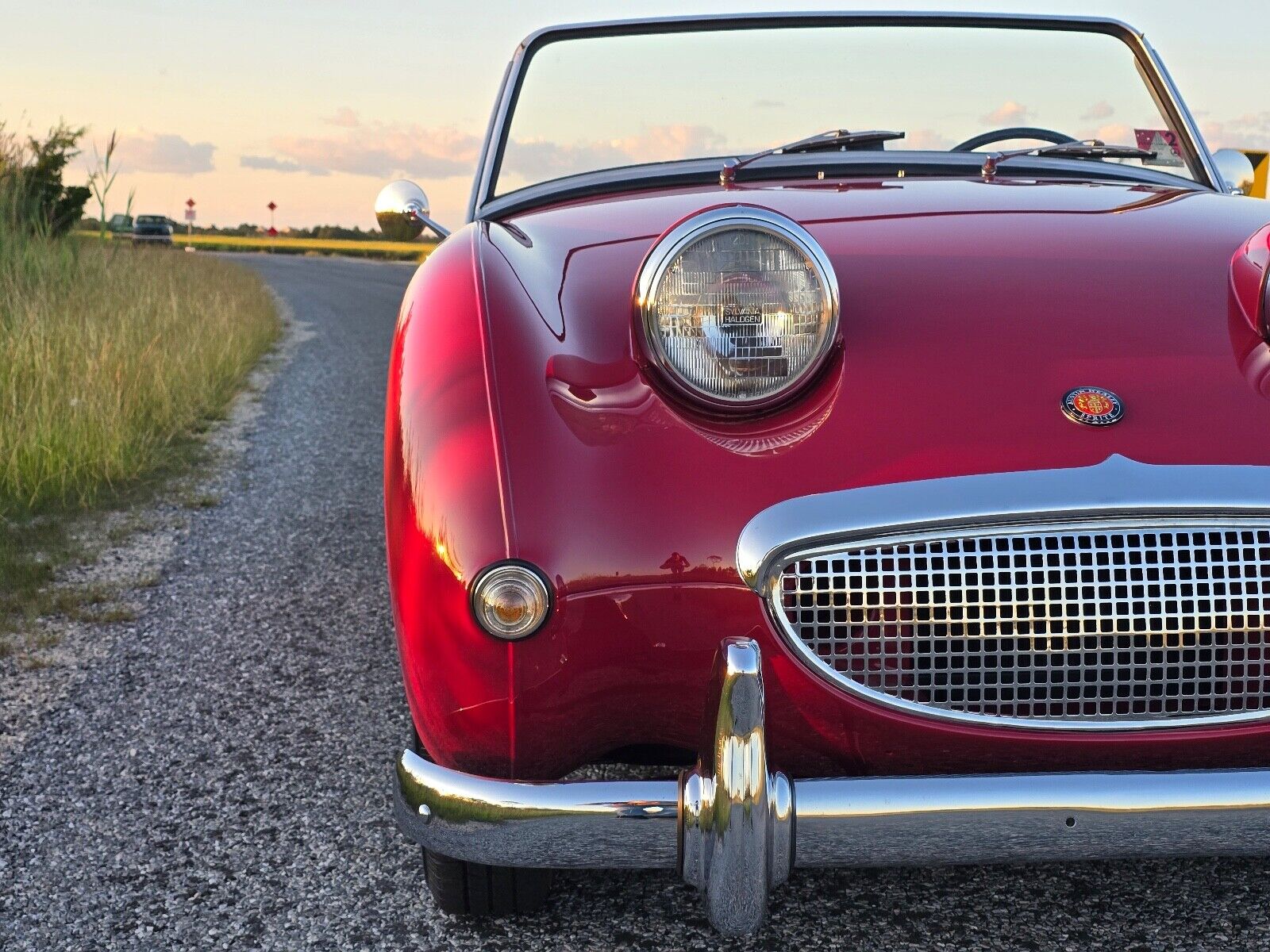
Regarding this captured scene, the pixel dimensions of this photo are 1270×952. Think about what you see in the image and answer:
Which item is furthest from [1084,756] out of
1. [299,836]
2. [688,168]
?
[688,168]

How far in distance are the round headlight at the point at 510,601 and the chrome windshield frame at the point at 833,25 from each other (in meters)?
1.79

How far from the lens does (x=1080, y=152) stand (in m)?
2.84

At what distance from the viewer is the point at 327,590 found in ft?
11.9

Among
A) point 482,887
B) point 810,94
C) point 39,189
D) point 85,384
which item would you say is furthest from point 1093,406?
point 39,189

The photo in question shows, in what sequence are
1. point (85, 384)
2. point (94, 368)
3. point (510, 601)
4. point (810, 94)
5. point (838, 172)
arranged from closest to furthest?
point (510, 601) < point (838, 172) < point (810, 94) < point (85, 384) < point (94, 368)

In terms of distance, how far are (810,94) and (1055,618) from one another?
1.95m

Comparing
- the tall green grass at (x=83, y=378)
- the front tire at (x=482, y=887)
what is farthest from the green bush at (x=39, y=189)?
the front tire at (x=482, y=887)

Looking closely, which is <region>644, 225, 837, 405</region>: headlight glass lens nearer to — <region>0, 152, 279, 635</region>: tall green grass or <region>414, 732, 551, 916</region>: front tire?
<region>414, 732, 551, 916</region>: front tire

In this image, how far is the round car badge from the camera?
1607 millimetres

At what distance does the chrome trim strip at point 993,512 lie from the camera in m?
1.50

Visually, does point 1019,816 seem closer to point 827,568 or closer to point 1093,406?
point 827,568

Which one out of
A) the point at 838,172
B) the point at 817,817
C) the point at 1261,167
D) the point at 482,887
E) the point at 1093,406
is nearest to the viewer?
the point at 817,817

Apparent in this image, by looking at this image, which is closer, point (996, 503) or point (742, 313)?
point (996, 503)

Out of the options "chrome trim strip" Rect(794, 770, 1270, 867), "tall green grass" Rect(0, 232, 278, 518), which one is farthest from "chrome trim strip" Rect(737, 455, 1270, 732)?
"tall green grass" Rect(0, 232, 278, 518)
